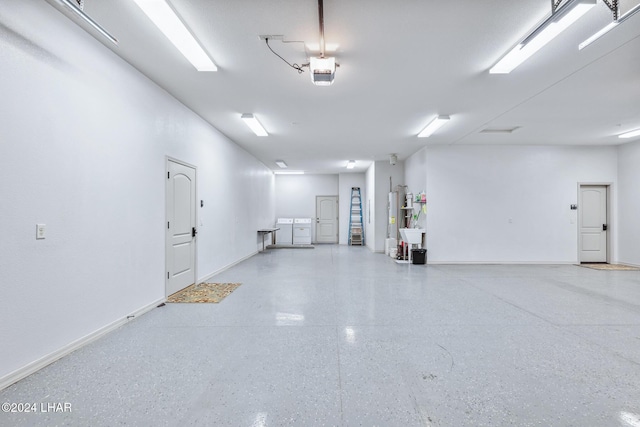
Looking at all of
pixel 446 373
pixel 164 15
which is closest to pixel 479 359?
pixel 446 373

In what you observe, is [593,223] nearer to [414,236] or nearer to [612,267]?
[612,267]

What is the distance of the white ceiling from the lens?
7.98 feet

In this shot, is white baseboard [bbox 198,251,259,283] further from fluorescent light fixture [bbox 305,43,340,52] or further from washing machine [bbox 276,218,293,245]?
fluorescent light fixture [bbox 305,43,340,52]

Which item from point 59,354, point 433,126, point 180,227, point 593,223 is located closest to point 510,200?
point 593,223

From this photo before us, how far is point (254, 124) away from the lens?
526 centimetres

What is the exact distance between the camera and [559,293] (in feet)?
14.5

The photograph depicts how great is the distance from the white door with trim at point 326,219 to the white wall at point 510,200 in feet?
18.1

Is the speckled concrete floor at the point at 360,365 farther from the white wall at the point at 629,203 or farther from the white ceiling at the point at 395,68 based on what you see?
the white wall at the point at 629,203

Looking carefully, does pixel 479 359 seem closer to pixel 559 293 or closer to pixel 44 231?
pixel 559 293

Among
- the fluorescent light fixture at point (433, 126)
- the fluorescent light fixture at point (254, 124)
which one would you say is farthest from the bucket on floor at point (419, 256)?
the fluorescent light fixture at point (254, 124)

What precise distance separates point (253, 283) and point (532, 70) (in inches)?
196

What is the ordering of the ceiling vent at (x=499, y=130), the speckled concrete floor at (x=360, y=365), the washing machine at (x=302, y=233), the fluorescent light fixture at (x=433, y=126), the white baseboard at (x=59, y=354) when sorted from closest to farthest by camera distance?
the speckled concrete floor at (x=360, y=365) → the white baseboard at (x=59, y=354) → the fluorescent light fixture at (x=433, y=126) → the ceiling vent at (x=499, y=130) → the washing machine at (x=302, y=233)

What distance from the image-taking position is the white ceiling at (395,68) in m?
2.43

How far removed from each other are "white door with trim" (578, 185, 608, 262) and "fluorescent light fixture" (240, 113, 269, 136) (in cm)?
774
